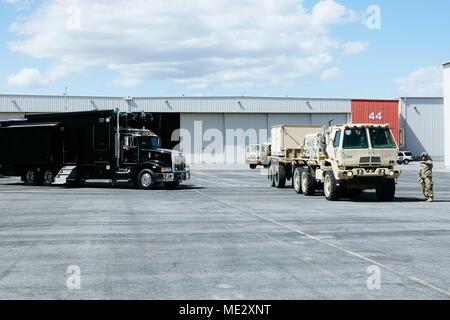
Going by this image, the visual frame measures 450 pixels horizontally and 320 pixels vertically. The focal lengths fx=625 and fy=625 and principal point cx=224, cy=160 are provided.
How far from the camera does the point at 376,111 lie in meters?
76.7

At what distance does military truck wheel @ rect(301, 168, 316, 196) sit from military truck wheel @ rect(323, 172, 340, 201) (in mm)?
1969

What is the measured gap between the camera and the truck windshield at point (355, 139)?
→ 21172mm

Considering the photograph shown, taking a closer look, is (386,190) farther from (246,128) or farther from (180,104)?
(246,128)

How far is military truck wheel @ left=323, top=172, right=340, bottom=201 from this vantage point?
21.4m

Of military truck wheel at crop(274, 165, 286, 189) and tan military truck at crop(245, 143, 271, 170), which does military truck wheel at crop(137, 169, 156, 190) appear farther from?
tan military truck at crop(245, 143, 271, 170)

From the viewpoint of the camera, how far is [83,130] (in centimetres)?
2930

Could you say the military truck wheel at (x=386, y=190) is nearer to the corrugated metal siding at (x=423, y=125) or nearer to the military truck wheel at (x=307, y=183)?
the military truck wheel at (x=307, y=183)

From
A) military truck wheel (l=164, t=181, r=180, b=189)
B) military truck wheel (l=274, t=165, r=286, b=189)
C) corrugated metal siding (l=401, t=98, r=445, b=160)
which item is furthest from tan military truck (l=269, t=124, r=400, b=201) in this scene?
corrugated metal siding (l=401, t=98, r=445, b=160)

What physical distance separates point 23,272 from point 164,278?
2052 mm

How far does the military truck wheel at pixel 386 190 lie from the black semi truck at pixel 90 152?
31.9 ft

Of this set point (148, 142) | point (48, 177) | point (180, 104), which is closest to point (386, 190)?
point (148, 142)

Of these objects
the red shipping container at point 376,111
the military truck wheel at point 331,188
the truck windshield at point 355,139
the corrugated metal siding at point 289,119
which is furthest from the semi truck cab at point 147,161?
the red shipping container at point 376,111
